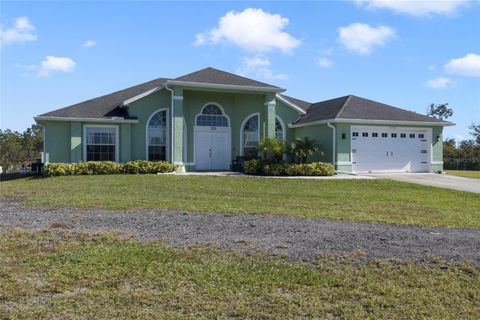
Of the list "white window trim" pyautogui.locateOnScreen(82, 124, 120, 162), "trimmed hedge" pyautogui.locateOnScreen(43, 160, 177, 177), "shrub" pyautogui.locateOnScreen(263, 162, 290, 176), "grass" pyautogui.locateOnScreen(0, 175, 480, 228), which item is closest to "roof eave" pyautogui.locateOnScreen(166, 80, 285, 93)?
"white window trim" pyautogui.locateOnScreen(82, 124, 120, 162)

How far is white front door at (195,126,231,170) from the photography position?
23953mm

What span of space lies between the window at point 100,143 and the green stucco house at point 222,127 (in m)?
0.05

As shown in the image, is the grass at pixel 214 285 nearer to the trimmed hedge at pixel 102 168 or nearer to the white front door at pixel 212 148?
the trimmed hedge at pixel 102 168

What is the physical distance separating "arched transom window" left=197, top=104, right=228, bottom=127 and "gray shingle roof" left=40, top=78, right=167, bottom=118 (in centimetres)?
271

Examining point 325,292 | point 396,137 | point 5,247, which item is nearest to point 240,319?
point 325,292

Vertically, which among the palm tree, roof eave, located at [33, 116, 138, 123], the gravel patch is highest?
roof eave, located at [33, 116, 138, 123]

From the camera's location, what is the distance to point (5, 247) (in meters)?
6.20

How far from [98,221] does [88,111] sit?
1539cm

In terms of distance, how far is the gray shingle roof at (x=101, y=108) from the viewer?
71.6 feet

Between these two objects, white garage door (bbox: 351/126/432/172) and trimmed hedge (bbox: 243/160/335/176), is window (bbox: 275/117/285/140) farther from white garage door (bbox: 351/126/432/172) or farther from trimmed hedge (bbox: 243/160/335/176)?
trimmed hedge (bbox: 243/160/335/176)

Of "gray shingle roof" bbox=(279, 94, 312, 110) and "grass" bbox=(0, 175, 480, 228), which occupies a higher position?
"gray shingle roof" bbox=(279, 94, 312, 110)

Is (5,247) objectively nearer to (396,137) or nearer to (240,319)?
(240,319)

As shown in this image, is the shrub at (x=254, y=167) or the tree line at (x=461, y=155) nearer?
the shrub at (x=254, y=167)

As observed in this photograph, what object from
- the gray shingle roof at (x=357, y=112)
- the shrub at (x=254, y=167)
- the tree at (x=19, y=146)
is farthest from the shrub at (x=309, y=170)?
the tree at (x=19, y=146)
